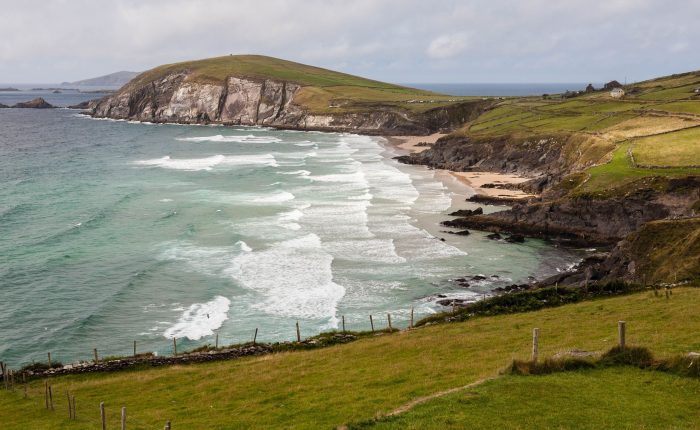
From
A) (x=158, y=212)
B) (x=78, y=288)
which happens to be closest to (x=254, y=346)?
(x=78, y=288)

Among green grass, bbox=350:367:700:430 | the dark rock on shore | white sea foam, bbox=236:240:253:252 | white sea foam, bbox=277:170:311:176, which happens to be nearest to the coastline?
the dark rock on shore

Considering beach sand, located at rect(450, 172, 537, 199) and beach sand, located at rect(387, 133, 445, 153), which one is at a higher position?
beach sand, located at rect(387, 133, 445, 153)

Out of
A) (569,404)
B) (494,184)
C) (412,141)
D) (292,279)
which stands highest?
(412,141)

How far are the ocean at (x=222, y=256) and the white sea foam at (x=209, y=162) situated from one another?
31.1 feet

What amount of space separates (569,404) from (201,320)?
110 ft

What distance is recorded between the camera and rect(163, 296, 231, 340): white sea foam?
4544cm

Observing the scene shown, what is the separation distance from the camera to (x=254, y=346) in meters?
37.5

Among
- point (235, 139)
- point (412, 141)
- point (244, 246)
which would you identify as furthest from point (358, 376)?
point (235, 139)

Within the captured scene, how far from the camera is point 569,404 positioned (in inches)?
781

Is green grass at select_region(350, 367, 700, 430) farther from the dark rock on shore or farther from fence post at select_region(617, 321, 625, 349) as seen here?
the dark rock on shore

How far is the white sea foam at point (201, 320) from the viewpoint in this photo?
45438 mm

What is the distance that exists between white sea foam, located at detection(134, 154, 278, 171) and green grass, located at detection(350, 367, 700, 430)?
110m

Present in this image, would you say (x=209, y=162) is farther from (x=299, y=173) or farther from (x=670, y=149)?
(x=670, y=149)

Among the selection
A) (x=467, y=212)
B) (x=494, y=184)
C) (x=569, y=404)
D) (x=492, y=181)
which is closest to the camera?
(x=569, y=404)
